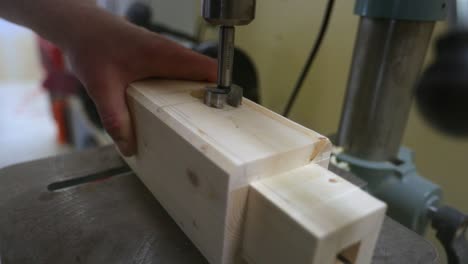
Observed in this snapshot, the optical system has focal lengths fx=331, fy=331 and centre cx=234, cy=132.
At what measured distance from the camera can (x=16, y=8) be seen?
0.50m

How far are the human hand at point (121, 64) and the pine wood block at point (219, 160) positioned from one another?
0.11 ft

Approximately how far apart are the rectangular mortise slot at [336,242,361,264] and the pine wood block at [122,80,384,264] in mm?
30

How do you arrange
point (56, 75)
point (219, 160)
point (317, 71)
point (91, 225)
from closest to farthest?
point (219, 160) < point (91, 225) < point (317, 71) < point (56, 75)

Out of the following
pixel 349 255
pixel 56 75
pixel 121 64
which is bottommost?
pixel 56 75

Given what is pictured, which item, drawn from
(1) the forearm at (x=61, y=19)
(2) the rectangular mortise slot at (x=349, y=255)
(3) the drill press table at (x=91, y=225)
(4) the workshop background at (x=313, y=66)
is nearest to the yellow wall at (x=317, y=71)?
→ (4) the workshop background at (x=313, y=66)

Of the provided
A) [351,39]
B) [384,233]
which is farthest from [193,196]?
[351,39]

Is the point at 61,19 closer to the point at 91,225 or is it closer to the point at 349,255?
the point at 91,225

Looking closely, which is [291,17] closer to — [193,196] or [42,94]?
[193,196]

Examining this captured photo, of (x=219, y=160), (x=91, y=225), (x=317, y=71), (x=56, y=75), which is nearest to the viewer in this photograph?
(x=219, y=160)

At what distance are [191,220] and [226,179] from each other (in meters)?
0.13

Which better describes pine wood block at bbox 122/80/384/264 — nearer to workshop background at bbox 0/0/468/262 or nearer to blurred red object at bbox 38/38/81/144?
workshop background at bbox 0/0/468/262

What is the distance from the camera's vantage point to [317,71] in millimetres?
1052

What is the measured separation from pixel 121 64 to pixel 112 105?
6 centimetres

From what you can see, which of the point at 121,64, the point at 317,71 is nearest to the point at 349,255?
the point at 121,64
